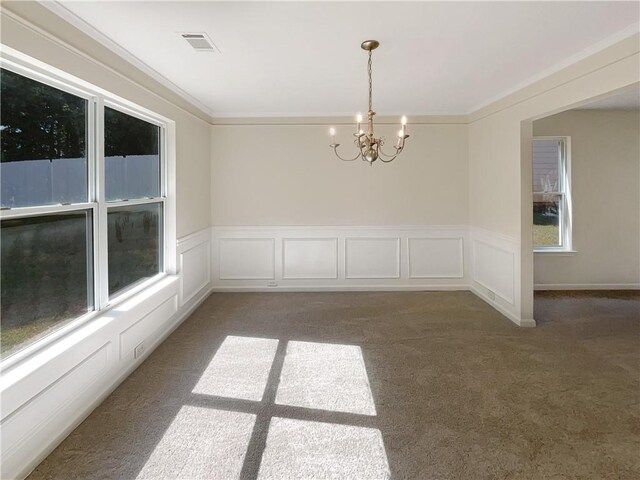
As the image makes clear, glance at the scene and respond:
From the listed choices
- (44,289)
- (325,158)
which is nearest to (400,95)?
(325,158)

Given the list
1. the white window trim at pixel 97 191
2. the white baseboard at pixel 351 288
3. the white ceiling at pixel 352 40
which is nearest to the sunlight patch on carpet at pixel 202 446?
the white window trim at pixel 97 191

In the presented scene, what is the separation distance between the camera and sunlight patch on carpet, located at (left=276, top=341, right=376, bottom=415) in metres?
2.43

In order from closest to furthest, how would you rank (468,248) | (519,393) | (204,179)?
(519,393), (204,179), (468,248)

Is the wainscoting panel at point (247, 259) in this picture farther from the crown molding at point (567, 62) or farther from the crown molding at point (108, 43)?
the crown molding at point (567, 62)

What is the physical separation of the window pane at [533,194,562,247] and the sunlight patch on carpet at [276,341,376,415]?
147 inches

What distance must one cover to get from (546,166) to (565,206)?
0.64 meters

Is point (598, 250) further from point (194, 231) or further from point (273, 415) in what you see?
point (194, 231)

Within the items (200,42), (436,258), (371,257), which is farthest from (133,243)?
(436,258)

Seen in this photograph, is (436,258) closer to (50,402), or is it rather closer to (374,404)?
(374,404)

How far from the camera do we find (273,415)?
7.53 ft

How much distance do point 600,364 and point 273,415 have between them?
267 cm

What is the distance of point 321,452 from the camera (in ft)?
6.42

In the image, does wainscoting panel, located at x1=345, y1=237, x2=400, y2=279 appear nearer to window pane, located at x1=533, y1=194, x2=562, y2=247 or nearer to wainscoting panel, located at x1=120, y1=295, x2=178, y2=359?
window pane, located at x1=533, y1=194, x2=562, y2=247

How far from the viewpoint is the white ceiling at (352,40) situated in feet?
7.28
